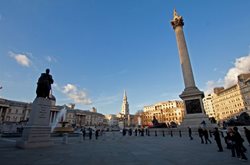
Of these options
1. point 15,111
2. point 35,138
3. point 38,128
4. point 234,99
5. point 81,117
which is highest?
point 234,99

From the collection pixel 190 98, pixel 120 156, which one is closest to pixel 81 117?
pixel 190 98

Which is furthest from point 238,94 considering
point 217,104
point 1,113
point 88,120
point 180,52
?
point 1,113

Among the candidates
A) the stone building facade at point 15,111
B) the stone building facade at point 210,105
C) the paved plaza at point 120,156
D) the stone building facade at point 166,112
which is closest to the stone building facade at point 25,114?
the stone building facade at point 15,111

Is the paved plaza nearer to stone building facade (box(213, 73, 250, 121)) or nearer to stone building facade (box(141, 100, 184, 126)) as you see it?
stone building facade (box(213, 73, 250, 121))

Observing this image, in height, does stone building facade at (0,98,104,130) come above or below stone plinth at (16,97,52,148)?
above

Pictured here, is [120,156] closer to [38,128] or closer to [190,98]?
[38,128]

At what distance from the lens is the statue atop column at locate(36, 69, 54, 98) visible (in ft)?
47.7

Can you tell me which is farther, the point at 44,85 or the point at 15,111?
the point at 15,111

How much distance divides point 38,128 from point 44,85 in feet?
12.9

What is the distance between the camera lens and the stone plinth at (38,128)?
12.7 meters

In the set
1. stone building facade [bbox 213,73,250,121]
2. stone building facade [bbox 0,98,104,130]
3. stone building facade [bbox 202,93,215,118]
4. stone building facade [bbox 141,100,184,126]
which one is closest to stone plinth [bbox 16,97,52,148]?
stone building facade [bbox 0,98,104,130]

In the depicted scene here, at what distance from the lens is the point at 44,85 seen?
1470 centimetres

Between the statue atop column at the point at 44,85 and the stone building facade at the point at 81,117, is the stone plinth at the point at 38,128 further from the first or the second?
the stone building facade at the point at 81,117

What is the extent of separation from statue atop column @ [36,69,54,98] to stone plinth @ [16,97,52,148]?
51cm
